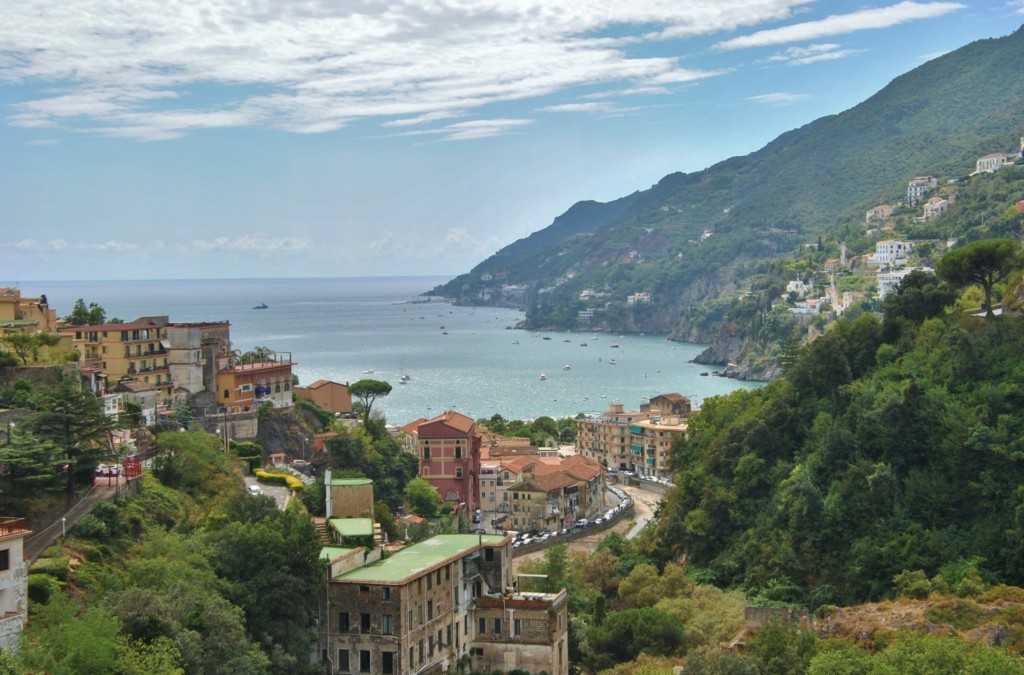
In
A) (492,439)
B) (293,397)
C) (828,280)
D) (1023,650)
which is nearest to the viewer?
(1023,650)

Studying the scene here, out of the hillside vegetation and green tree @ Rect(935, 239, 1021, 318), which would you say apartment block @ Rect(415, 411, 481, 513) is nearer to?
green tree @ Rect(935, 239, 1021, 318)

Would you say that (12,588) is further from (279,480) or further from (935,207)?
(935,207)

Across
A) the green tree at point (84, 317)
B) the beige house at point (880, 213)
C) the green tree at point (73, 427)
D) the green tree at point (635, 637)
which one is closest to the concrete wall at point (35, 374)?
the green tree at point (73, 427)

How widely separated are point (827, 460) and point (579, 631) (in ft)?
46.7

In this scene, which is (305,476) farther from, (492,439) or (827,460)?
(492,439)

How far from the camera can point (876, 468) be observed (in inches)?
1394

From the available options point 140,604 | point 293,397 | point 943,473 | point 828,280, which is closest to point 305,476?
point 293,397

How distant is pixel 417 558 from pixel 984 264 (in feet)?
86.5

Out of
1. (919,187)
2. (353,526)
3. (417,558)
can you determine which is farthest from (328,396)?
(919,187)

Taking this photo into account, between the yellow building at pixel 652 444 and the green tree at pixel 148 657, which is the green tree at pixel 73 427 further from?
the yellow building at pixel 652 444

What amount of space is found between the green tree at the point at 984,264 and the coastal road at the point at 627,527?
15.4m

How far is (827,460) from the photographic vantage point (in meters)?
37.9

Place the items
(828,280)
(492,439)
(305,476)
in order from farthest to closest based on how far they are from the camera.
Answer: (828,280), (492,439), (305,476)

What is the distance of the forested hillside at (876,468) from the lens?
33.1 meters
